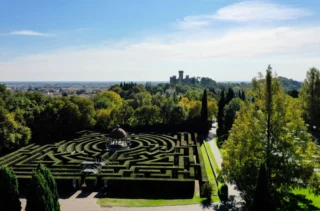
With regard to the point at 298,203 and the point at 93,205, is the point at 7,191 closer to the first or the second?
the point at 93,205

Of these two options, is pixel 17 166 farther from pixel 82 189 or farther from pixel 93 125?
pixel 93 125

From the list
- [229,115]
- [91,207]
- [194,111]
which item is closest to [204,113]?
[194,111]

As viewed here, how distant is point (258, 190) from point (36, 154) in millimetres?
30794

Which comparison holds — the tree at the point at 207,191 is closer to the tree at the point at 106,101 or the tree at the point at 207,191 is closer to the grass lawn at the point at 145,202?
the grass lawn at the point at 145,202

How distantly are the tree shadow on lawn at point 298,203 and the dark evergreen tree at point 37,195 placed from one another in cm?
1817

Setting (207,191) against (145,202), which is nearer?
(145,202)

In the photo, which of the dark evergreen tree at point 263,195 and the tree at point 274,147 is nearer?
the dark evergreen tree at point 263,195

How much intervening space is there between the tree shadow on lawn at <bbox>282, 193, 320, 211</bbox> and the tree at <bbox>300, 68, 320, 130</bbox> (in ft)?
106

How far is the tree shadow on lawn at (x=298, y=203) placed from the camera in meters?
22.5

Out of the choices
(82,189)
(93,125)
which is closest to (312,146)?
(82,189)

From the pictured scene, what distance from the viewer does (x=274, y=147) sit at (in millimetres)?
22156

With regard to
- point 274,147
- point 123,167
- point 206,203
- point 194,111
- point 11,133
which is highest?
point 274,147

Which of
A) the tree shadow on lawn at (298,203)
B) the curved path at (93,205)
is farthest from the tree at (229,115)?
the tree shadow on lawn at (298,203)

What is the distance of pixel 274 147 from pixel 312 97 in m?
38.9
